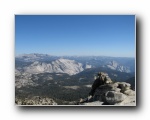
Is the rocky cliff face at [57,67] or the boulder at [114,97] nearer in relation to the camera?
the boulder at [114,97]

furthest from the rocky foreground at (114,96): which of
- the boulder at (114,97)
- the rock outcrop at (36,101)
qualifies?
the rock outcrop at (36,101)

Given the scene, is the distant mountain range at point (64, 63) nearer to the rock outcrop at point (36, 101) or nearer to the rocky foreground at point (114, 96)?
the rocky foreground at point (114, 96)

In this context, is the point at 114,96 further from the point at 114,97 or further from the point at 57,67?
the point at 57,67

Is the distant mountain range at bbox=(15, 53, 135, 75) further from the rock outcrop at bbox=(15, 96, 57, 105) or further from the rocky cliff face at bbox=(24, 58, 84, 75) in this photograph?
the rock outcrop at bbox=(15, 96, 57, 105)

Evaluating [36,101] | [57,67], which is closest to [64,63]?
[57,67]

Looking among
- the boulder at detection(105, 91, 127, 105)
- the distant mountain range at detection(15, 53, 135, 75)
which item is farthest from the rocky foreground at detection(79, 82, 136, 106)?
the distant mountain range at detection(15, 53, 135, 75)

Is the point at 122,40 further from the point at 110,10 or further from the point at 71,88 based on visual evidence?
the point at 71,88

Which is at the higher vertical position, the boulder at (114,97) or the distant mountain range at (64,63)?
the distant mountain range at (64,63)
